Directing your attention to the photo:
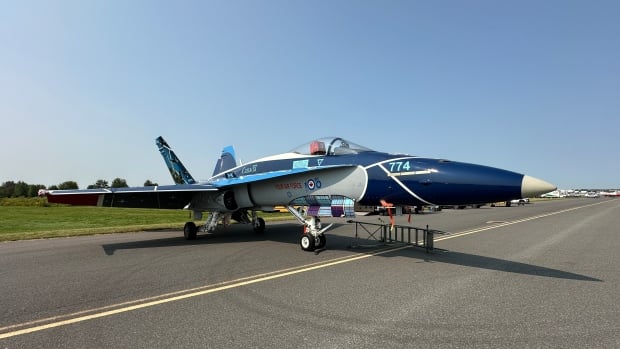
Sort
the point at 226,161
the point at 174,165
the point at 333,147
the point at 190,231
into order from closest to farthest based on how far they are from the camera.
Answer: the point at 333,147, the point at 190,231, the point at 226,161, the point at 174,165

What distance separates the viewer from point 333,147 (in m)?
8.50

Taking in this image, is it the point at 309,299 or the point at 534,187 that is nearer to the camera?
the point at 309,299

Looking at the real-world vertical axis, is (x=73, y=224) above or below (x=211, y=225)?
below

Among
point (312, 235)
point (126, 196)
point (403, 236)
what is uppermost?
point (126, 196)

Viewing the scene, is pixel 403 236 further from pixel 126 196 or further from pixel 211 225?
pixel 126 196

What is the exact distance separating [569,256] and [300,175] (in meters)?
6.62

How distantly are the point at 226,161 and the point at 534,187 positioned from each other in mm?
12283

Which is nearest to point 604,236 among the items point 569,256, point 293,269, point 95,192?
point 569,256

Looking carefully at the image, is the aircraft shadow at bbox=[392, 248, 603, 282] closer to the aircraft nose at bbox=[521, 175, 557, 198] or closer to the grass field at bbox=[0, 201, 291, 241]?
the aircraft nose at bbox=[521, 175, 557, 198]

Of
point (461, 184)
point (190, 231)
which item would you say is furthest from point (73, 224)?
point (461, 184)

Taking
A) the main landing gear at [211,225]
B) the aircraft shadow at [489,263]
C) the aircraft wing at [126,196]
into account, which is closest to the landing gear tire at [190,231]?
the main landing gear at [211,225]

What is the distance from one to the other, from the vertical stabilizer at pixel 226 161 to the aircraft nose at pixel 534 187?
11.6 m

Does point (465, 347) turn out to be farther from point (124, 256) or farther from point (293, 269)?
point (124, 256)

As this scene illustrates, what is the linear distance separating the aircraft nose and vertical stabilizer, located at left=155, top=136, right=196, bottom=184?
47.3 ft
